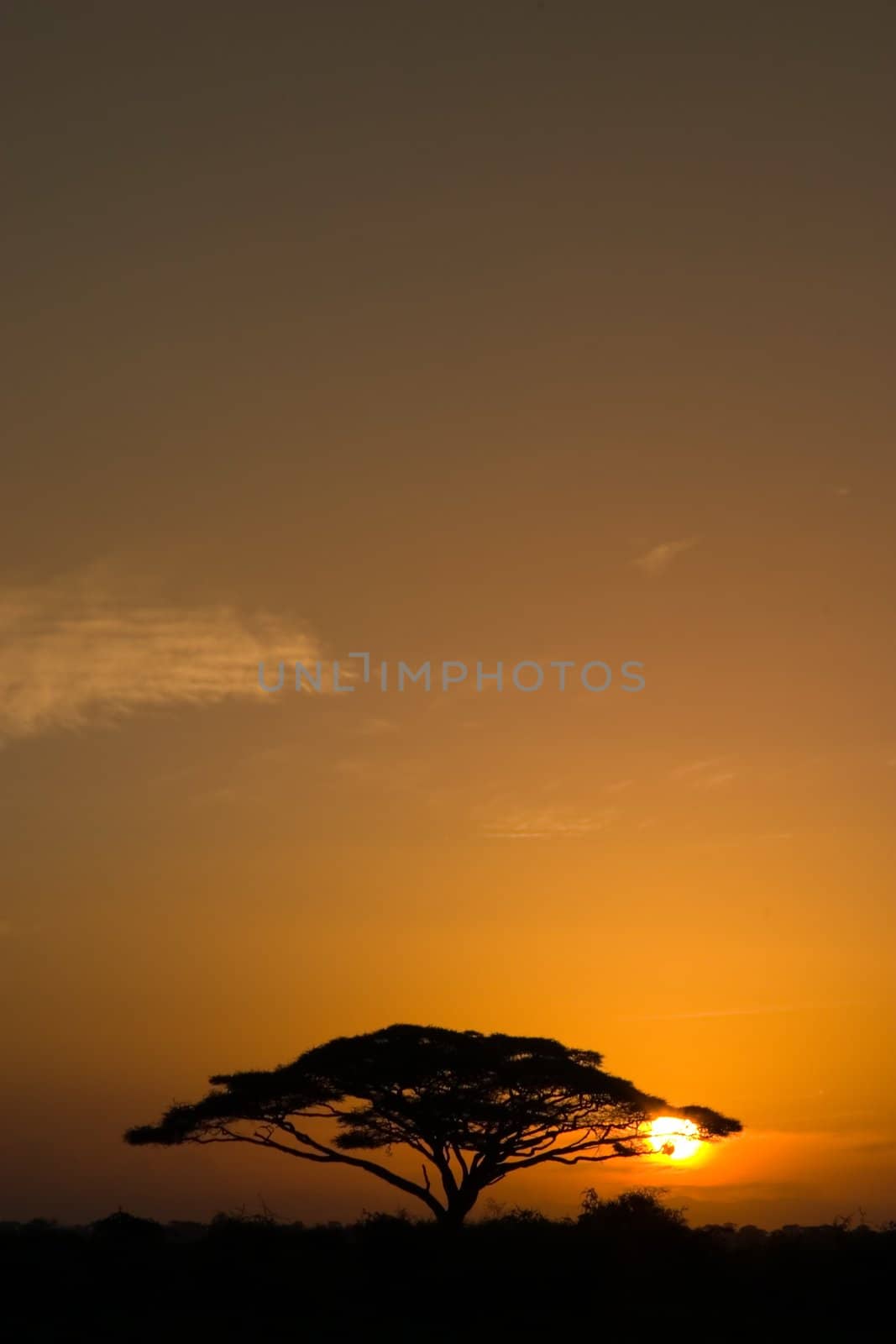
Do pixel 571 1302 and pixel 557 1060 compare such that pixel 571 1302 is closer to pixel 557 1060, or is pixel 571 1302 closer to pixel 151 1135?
pixel 557 1060

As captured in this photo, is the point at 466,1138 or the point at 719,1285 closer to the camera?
the point at 719,1285

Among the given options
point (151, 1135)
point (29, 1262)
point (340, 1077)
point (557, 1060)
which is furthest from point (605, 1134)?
point (29, 1262)

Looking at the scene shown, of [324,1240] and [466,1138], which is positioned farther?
[466,1138]

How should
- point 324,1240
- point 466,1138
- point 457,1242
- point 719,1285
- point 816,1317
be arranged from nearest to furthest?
point 816,1317 → point 719,1285 → point 457,1242 → point 324,1240 → point 466,1138

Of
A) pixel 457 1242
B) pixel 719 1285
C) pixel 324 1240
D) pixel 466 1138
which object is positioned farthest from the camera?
pixel 466 1138

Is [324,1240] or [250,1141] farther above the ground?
[250,1141]

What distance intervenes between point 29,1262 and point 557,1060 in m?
19.1

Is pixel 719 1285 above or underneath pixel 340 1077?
underneath

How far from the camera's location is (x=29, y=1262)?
41.1 m

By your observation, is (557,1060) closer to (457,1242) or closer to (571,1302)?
(457,1242)

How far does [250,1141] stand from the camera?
51.7 metres

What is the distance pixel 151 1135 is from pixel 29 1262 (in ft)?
36.3

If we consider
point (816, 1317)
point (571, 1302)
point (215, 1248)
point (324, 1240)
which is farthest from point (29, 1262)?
point (816, 1317)

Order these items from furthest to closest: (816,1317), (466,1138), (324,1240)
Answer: (466,1138)
(324,1240)
(816,1317)
